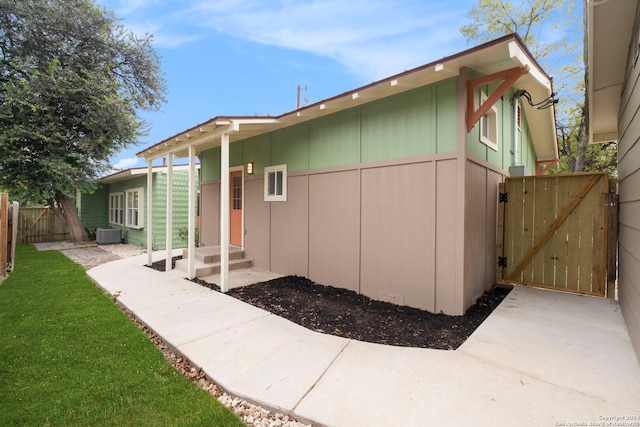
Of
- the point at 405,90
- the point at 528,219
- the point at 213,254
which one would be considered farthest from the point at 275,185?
the point at 528,219

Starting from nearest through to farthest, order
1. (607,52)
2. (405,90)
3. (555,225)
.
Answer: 1. (607,52)
2. (405,90)
3. (555,225)

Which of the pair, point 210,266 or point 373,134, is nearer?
point 373,134

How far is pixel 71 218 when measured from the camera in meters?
11.5

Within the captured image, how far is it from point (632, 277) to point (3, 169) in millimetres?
14996

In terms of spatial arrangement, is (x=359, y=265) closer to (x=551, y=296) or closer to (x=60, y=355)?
(x=551, y=296)

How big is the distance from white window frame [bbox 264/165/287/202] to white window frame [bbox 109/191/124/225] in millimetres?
9460

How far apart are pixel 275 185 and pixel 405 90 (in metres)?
3.26

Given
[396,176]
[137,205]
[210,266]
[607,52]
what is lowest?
[210,266]

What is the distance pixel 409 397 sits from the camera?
Result: 2.17m

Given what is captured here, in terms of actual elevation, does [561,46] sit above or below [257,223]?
above

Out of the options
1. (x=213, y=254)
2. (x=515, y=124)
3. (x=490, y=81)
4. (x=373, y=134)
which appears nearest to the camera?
(x=490, y=81)

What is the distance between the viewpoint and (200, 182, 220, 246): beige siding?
7941 millimetres

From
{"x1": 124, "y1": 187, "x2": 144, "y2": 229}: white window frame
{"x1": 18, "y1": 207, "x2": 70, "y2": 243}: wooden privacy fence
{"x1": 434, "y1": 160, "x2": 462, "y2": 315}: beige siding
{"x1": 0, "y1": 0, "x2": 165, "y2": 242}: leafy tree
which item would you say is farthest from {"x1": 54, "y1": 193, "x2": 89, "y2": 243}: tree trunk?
{"x1": 434, "y1": 160, "x2": 462, "y2": 315}: beige siding

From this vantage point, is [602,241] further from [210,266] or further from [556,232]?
[210,266]
